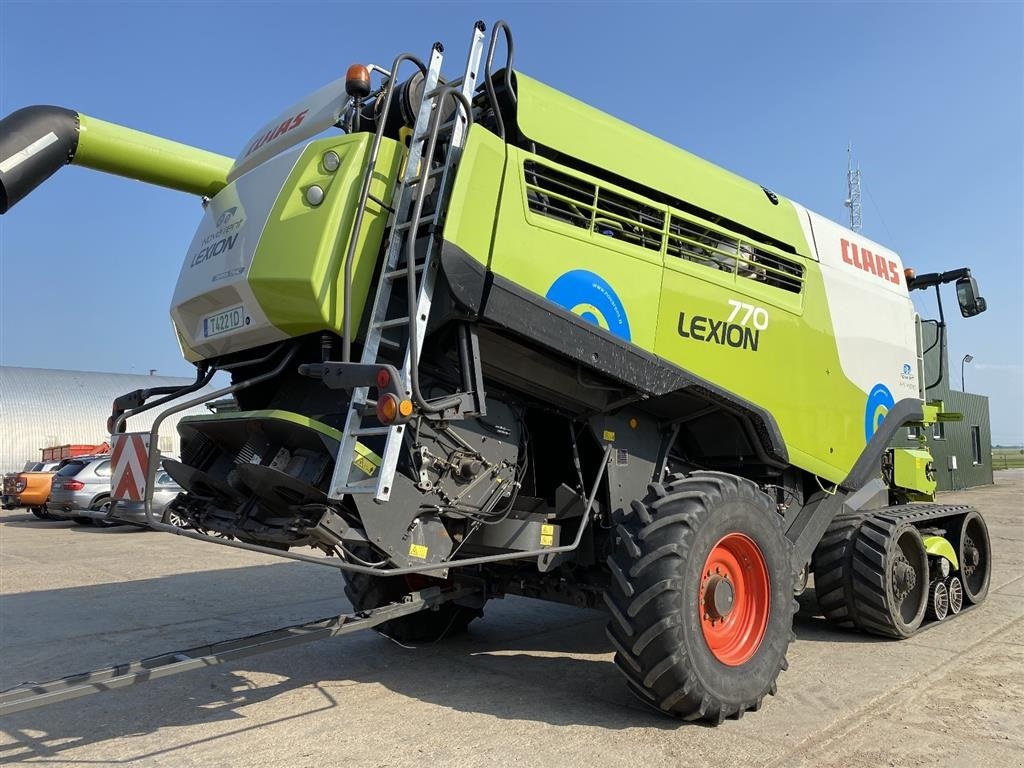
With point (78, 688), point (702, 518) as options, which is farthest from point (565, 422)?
point (78, 688)

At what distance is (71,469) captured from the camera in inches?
666

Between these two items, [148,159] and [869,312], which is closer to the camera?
[148,159]

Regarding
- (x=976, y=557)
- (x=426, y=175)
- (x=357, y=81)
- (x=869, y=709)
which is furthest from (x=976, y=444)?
(x=357, y=81)

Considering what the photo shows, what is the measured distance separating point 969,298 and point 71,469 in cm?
1684

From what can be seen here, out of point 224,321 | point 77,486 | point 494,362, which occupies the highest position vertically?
point 224,321

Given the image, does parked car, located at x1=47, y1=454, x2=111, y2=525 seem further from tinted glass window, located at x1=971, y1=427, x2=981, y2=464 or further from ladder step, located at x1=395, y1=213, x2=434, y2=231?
tinted glass window, located at x1=971, y1=427, x2=981, y2=464

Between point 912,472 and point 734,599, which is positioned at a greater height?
point 912,472

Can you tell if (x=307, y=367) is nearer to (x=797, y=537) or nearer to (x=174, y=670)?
(x=174, y=670)

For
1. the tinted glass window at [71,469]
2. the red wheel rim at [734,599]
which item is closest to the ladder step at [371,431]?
the red wheel rim at [734,599]

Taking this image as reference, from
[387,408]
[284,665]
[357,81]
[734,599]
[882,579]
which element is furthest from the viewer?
[882,579]

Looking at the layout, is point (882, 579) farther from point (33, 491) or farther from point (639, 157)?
point (33, 491)

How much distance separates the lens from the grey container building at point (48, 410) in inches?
1182

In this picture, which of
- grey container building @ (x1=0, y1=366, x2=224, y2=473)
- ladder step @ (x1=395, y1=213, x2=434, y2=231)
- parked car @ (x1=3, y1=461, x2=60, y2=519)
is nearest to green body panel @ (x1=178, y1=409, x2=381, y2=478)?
ladder step @ (x1=395, y1=213, x2=434, y2=231)

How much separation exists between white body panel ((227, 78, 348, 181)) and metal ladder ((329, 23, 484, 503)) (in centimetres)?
61
